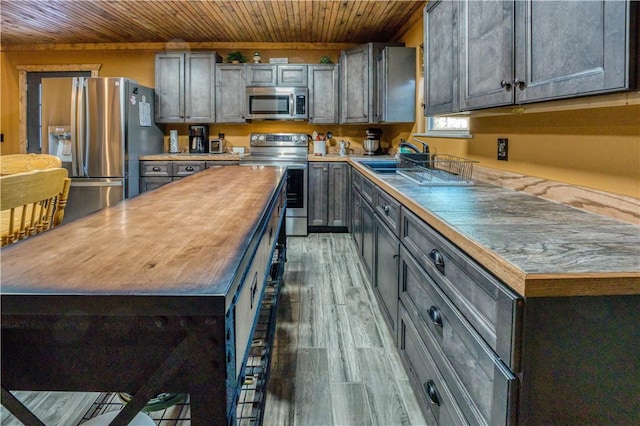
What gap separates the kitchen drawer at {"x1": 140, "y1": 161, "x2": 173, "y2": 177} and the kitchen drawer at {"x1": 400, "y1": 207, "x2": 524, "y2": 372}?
422cm

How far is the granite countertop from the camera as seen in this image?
0.92 meters

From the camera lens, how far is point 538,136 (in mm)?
2096

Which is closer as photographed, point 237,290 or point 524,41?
point 237,290

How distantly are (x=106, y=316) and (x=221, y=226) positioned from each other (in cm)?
58

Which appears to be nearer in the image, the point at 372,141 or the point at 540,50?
the point at 540,50

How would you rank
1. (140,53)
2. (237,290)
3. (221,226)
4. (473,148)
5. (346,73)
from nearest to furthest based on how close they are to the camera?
(237,290) → (221,226) → (473,148) → (346,73) → (140,53)

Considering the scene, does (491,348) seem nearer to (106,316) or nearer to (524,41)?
(106,316)

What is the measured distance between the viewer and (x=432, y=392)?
5.21 feet

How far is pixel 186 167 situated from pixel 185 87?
1.03m

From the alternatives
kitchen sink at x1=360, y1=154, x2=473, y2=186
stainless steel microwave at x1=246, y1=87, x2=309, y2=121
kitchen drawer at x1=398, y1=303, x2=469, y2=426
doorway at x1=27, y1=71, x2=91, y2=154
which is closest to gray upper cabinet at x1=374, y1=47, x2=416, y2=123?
kitchen sink at x1=360, y1=154, x2=473, y2=186

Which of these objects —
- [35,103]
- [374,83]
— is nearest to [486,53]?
[374,83]

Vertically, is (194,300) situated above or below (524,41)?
below

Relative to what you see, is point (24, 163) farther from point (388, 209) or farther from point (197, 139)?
point (197, 139)

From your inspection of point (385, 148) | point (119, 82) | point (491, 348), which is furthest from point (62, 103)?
point (491, 348)
